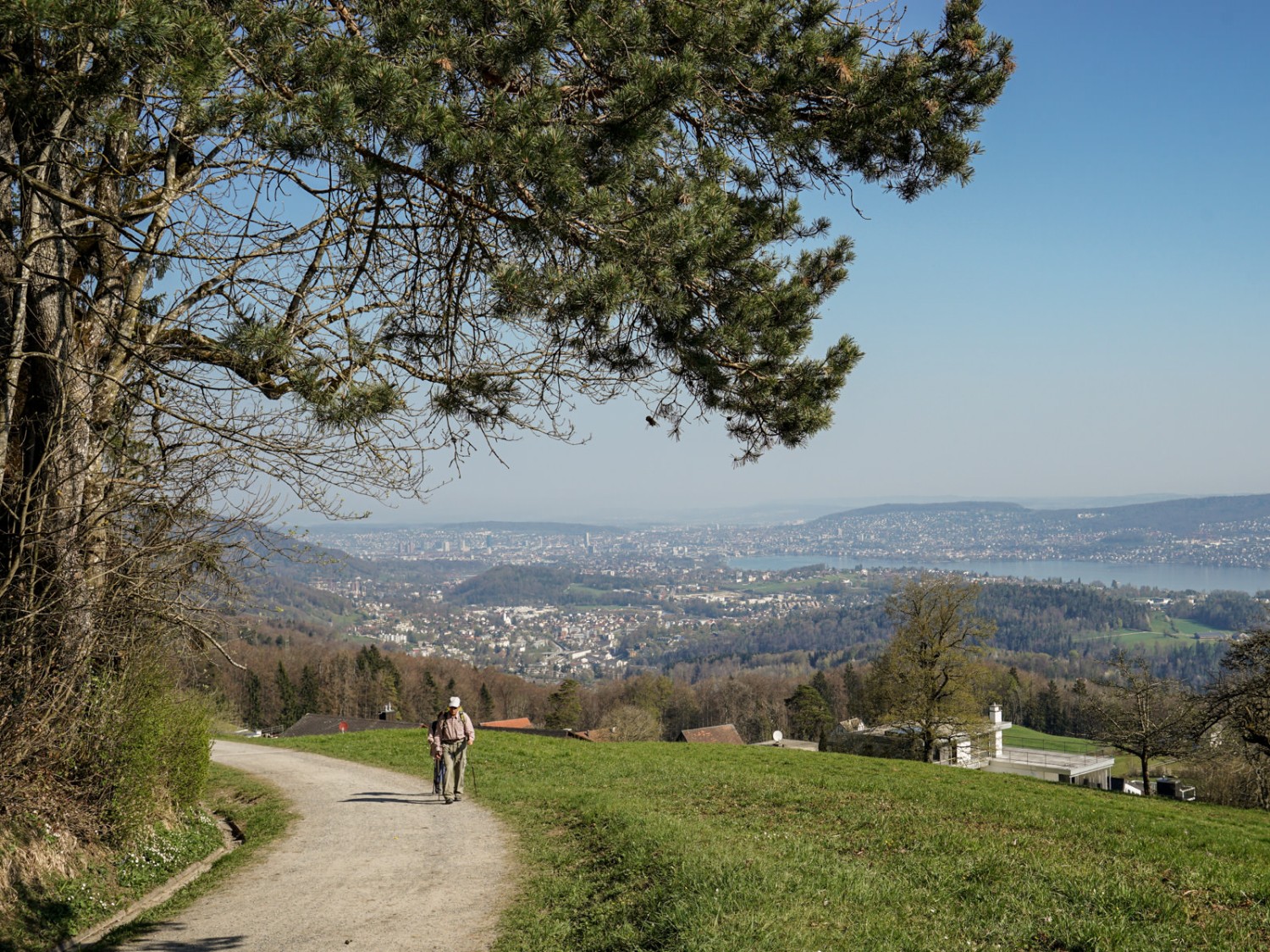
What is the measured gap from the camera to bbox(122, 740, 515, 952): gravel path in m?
6.77

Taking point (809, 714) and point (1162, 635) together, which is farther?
point (1162, 635)

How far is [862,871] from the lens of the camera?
22.1 feet

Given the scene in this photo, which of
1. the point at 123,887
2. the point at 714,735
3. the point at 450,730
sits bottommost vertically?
the point at 714,735

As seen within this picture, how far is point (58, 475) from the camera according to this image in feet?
24.6

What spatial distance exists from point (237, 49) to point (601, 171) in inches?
94.3

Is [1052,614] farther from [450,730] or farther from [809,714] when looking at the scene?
[450,730]

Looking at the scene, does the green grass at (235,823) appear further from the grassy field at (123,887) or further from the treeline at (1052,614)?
the treeline at (1052,614)

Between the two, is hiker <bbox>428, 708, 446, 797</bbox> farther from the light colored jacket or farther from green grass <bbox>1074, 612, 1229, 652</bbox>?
green grass <bbox>1074, 612, 1229, 652</bbox>

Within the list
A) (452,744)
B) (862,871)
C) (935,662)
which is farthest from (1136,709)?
(862,871)

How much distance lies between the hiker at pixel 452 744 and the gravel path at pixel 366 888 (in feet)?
0.98

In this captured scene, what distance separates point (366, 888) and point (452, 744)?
4274 mm

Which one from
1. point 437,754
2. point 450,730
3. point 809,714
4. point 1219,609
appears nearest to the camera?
point 450,730

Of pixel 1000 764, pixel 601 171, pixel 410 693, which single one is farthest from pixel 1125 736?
pixel 410 693

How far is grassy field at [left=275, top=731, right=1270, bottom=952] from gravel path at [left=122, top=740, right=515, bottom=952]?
0.45 m
